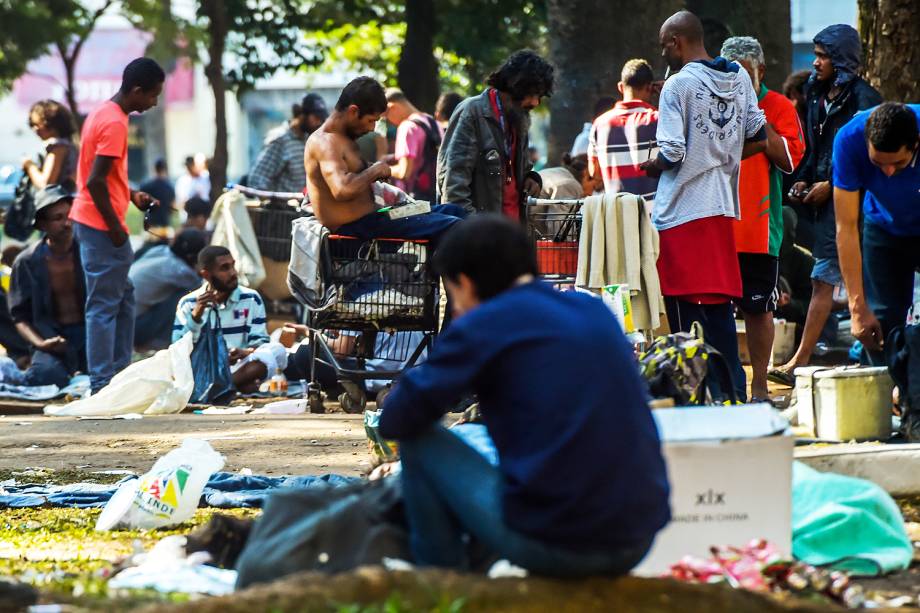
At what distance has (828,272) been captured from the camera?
959 cm

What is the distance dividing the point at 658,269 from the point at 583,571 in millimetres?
4412

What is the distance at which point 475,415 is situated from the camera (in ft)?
20.5

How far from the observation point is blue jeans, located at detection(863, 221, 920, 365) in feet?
25.0

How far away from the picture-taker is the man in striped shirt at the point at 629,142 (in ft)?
30.3

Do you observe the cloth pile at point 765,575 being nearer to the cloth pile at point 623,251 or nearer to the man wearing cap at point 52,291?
the cloth pile at point 623,251

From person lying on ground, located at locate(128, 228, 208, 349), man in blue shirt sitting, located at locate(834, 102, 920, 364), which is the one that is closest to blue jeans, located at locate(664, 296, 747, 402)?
man in blue shirt sitting, located at locate(834, 102, 920, 364)

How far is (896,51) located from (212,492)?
6.24 meters

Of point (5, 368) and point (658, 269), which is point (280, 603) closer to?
point (658, 269)

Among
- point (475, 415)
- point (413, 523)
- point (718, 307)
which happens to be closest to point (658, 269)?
point (718, 307)

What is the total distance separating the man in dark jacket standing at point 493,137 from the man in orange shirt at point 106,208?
220 cm

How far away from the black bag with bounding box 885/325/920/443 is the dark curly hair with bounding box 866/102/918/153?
35.4 inches

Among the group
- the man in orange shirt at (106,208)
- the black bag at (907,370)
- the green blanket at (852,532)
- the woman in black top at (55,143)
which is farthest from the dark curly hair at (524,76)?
the woman in black top at (55,143)

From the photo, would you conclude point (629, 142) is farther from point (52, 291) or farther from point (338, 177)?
point (52, 291)

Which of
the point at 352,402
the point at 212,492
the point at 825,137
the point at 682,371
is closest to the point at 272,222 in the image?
the point at 352,402
